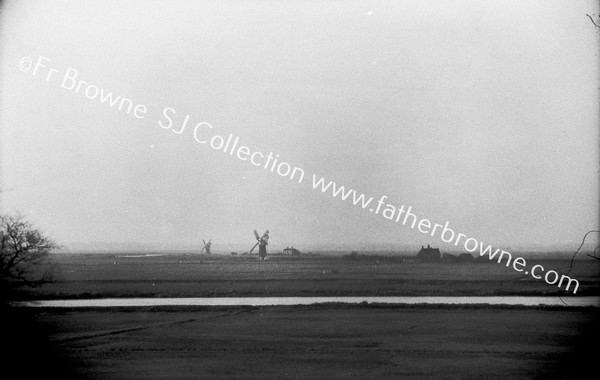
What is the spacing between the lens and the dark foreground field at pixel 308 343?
1033cm

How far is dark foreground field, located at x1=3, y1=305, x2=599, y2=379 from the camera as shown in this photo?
10.3 m

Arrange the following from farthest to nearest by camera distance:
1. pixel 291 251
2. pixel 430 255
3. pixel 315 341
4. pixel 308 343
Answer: pixel 291 251, pixel 430 255, pixel 315 341, pixel 308 343

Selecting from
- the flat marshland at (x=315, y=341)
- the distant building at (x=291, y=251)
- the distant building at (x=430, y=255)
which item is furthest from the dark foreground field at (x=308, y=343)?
the distant building at (x=291, y=251)

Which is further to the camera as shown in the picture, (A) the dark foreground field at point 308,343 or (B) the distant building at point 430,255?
(B) the distant building at point 430,255

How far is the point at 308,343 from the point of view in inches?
527

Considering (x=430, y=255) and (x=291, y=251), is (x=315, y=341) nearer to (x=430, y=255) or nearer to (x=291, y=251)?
(x=430, y=255)

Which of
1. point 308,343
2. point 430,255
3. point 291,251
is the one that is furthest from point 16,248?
point 291,251

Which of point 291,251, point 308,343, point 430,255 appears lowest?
point 291,251

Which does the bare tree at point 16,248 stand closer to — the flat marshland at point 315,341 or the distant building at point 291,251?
the flat marshland at point 315,341

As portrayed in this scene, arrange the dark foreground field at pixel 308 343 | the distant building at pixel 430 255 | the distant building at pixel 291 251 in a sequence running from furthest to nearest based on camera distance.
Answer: the distant building at pixel 291 251
the distant building at pixel 430 255
the dark foreground field at pixel 308 343

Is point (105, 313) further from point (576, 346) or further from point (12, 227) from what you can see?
point (576, 346)

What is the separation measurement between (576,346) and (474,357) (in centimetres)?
270

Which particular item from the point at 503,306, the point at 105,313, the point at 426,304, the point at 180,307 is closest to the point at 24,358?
the point at 105,313

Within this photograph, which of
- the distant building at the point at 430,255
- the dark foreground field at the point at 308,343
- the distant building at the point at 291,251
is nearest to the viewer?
the dark foreground field at the point at 308,343
